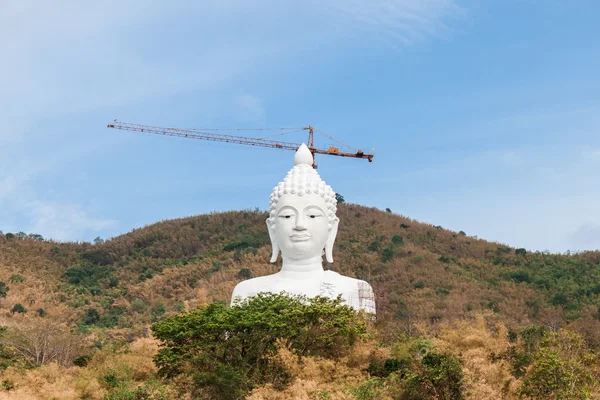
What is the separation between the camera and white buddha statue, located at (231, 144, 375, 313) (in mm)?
16516

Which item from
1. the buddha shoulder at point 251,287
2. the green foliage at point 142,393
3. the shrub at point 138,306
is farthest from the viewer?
the shrub at point 138,306

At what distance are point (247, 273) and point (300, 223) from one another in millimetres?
20053

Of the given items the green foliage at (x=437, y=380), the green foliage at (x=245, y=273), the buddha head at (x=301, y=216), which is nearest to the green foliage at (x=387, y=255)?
the green foliage at (x=245, y=273)

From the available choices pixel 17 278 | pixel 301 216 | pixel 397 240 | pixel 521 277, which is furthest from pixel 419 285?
pixel 301 216

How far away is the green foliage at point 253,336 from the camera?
14.3m

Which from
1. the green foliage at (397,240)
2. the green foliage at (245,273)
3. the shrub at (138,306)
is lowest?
the shrub at (138,306)

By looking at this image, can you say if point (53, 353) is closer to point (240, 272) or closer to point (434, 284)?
point (240, 272)

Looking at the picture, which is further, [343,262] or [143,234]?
[143,234]

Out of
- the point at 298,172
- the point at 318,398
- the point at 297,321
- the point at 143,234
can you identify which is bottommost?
the point at 318,398

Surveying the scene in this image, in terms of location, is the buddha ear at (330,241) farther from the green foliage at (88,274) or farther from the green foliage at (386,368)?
the green foliage at (88,274)

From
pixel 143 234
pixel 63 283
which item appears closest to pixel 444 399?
pixel 63 283

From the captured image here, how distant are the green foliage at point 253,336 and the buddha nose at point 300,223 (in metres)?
1.68

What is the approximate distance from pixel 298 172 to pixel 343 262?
22411 mm

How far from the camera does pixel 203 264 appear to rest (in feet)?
134
